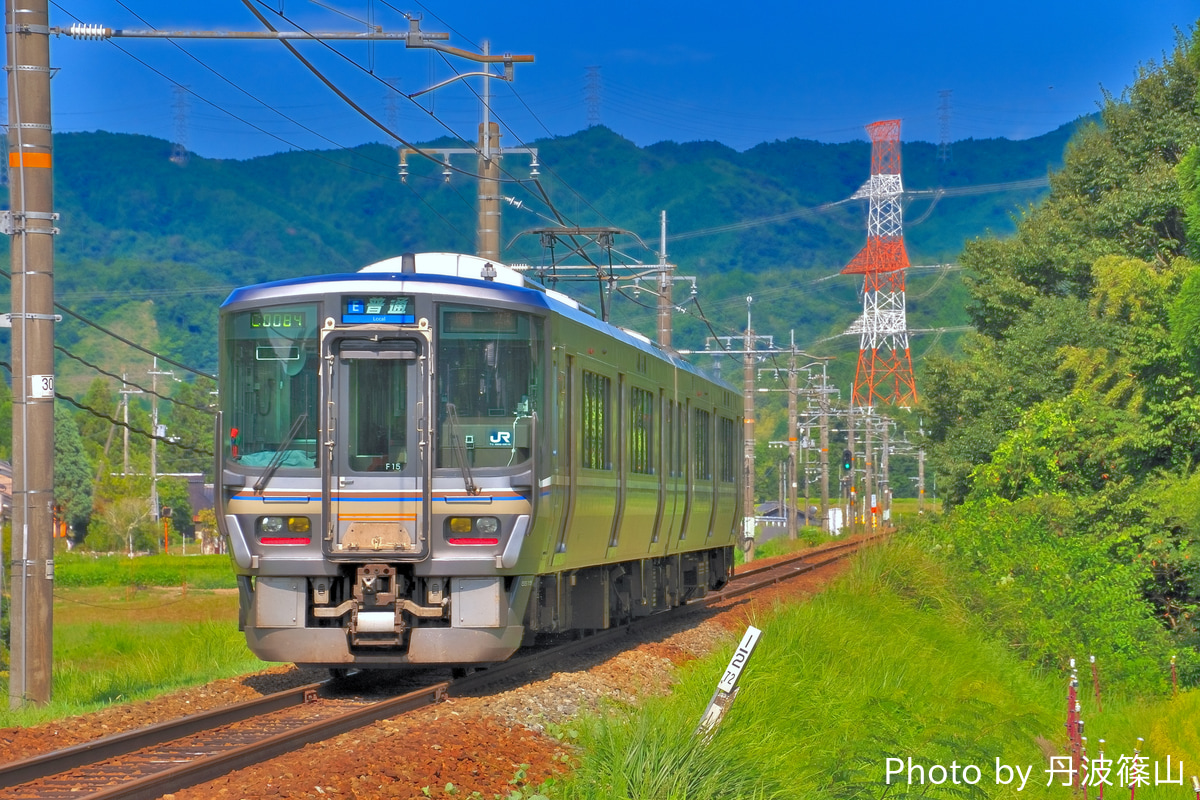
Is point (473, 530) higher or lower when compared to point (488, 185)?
lower

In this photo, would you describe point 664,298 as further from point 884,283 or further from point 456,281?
point 884,283

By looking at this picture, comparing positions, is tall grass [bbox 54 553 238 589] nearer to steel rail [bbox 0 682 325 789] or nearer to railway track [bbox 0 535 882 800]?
railway track [bbox 0 535 882 800]

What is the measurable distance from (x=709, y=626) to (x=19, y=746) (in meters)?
11.3

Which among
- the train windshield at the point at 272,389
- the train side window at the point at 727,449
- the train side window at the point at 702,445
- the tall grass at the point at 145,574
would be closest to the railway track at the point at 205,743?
the train windshield at the point at 272,389

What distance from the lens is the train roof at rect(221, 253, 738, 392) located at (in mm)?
11984

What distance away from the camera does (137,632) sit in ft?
122

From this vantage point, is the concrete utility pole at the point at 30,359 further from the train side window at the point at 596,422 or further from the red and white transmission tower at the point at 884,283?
the red and white transmission tower at the point at 884,283

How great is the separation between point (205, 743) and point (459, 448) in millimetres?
3081

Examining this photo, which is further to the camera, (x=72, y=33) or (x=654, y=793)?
(x=72, y=33)

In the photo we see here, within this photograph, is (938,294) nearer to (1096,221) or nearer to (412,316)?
(1096,221)

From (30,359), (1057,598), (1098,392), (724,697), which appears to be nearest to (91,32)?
(30,359)

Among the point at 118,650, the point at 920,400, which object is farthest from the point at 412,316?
the point at 920,400

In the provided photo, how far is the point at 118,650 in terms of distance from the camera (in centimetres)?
2980

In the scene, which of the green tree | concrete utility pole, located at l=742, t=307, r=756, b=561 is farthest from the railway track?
concrete utility pole, located at l=742, t=307, r=756, b=561
